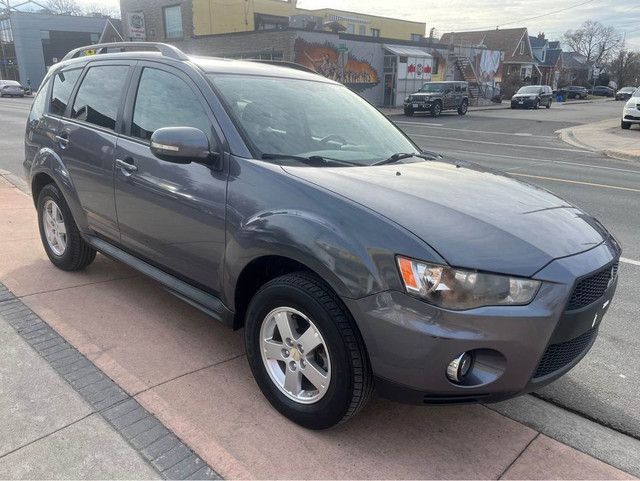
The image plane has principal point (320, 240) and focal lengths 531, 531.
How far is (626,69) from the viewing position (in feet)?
298

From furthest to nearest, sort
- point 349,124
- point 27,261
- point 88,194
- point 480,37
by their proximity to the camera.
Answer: point 480,37, point 27,261, point 88,194, point 349,124

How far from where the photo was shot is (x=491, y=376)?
2176mm

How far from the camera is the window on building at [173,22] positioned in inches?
1489

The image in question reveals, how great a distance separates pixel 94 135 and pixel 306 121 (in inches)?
65.0

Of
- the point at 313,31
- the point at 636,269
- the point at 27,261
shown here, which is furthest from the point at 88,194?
the point at 313,31

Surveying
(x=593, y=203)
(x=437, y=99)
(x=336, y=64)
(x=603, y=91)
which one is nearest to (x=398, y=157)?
(x=593, y=203)

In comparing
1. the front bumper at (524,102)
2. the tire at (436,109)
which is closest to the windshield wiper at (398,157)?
the tire at (436,109)

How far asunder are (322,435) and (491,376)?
0.90 metres

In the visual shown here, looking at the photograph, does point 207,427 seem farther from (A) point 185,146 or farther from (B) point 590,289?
(B) point 590,289

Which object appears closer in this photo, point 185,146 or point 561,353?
point 561,353

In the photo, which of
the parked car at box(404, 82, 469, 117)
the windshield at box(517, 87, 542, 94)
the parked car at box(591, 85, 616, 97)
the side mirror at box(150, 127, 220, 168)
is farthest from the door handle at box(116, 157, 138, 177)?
the parked car at box(591, 85, 616, 97)

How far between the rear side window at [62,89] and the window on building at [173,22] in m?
36.8

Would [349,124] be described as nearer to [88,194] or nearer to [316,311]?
[316,311]

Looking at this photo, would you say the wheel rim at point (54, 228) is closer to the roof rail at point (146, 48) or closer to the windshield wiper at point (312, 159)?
the roof rail at point (146, 48)
